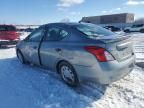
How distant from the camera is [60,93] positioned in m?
5.02

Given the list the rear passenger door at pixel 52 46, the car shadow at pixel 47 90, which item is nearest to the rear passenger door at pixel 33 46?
the rear passenger door at pixel 52 46

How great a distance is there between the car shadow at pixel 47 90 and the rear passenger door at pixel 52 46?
0.48 m

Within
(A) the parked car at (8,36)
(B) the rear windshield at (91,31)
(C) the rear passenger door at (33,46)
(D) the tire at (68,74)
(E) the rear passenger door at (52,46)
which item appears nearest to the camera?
(D) the tire at (68,74)

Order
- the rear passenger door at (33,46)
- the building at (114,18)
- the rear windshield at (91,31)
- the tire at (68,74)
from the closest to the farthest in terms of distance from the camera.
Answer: the tire at (68,74) < the rear windshield at (91,31) < the rear passenger door at (33,46) < the building at (114,18)

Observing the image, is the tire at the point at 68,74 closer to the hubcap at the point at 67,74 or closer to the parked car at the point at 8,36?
the hubcap at the point at 67,74

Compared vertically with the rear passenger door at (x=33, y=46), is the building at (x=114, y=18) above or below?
below

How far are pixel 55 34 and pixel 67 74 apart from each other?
3.95 feet

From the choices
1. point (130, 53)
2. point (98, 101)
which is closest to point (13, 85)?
point (98, 101)

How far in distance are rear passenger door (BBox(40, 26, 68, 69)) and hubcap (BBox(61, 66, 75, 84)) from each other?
339 mm

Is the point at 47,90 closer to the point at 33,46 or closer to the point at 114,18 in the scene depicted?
the point at 33,46

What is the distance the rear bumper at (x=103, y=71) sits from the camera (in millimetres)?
4496

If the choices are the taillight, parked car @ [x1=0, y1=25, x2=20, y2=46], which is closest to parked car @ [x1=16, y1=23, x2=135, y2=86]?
the taillight

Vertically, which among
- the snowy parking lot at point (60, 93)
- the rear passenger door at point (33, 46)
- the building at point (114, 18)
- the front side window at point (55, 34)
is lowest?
the building at point (114, 18)

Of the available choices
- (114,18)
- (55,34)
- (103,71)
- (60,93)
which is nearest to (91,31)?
(55,34)
